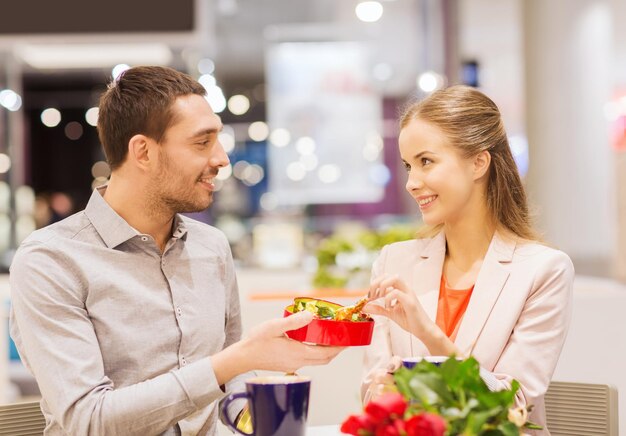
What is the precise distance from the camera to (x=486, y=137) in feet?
7.28

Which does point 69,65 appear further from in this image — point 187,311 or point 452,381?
point 452,381

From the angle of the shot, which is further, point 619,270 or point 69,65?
point 69,65

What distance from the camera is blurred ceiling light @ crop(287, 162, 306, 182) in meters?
8.67

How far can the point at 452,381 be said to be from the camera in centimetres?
121

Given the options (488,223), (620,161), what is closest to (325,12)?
(620,161)

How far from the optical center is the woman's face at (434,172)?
213 cm

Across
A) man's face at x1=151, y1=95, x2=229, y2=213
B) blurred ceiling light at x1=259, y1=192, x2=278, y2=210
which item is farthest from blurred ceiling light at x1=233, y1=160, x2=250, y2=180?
man's face at x1=151, y1=95, x2=229, y2=213

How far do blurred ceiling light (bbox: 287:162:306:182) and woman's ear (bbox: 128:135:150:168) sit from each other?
6.74 metres

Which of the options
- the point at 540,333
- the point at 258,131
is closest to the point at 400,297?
the point at 540,333

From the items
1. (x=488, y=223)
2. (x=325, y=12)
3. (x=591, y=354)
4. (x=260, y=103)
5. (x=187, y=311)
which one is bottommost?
(x=591, y=354)

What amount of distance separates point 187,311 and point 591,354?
2066 mm

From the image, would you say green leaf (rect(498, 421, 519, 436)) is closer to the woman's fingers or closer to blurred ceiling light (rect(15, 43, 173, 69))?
the woman's fingers

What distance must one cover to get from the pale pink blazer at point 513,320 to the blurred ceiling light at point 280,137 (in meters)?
6.51

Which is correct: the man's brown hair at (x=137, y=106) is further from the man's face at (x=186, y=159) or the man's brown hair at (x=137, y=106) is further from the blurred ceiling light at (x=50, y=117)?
the blurred ceiling light at (x=50, y=117)
